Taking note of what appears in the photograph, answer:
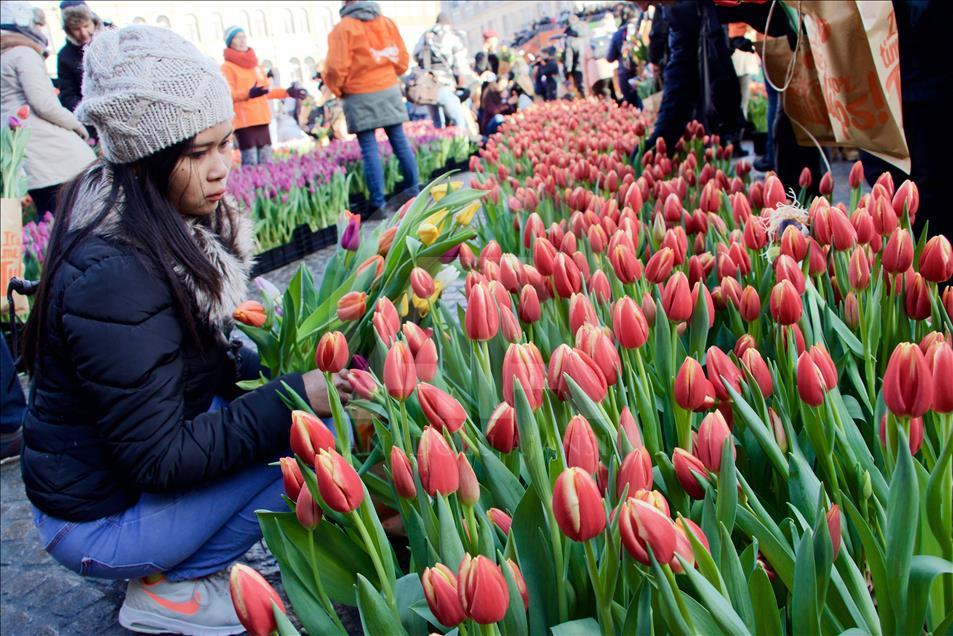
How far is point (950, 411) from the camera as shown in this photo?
2.75 feet

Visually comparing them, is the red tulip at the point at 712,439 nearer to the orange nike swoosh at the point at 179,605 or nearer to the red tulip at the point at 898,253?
the red tulip at the point at 898,253

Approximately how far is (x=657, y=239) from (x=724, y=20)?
1.65m

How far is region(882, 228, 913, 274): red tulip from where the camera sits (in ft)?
4.15

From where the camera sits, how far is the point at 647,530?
0.69m

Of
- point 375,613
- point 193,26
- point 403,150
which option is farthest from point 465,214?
point 193,26

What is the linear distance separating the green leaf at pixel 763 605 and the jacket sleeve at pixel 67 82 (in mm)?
5780

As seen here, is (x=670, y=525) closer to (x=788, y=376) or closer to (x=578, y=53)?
(x=788, y=376)

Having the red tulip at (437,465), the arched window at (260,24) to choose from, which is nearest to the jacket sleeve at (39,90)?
the red tulip at (437,465)

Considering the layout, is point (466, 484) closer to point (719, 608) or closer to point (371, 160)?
point (719, 608)

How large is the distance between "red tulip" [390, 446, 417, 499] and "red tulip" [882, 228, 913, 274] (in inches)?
32.7

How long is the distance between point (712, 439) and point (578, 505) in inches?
8.7

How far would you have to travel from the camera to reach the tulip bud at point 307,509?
951 millimetres

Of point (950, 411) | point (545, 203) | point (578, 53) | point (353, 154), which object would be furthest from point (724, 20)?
point (578, 53)

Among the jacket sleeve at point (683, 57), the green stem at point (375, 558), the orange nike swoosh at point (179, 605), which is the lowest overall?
the orange nike swoosh at point (179, 605)
